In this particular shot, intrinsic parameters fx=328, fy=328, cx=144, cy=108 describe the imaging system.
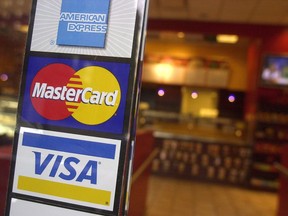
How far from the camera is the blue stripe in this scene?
4.98 ft

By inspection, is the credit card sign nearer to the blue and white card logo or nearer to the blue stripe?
the blue stripe

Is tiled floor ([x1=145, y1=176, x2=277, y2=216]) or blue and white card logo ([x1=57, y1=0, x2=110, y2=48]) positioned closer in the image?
blue and white card logo ([x1=57, y1=0, x2=110, y2=48])

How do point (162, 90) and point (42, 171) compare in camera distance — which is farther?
point (162, 90)

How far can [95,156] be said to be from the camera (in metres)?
1.53

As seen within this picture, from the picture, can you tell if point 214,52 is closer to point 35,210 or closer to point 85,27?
point 85,27

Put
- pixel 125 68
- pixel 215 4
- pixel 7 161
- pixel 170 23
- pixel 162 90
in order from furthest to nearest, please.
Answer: pixel 162 90 → pixel 170 23 → pixel 215 4 → pixel 7 161 → pixel 125 68

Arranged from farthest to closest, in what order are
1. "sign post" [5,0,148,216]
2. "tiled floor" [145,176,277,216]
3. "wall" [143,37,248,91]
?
"wall" [143,37,248,91]
"tiled floor" [145,176,277,216]
"sign post" [5,0,148,216]

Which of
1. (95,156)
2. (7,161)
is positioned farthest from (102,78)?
(7,161)

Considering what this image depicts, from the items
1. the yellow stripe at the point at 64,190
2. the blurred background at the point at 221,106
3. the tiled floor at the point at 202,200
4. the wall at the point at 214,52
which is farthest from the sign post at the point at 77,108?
the wall at the point at 214,52

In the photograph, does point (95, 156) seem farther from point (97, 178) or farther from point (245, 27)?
point (245, 27)

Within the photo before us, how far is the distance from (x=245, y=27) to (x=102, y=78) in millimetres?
5988

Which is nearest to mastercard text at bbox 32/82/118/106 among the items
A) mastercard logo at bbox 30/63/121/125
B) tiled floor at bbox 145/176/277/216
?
mastercard logo at bbox 30/63/121/125

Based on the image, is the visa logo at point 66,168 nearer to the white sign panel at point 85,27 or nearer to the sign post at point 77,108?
the sign post at point 77,108

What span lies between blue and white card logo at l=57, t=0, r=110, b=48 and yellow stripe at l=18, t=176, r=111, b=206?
682 mm
